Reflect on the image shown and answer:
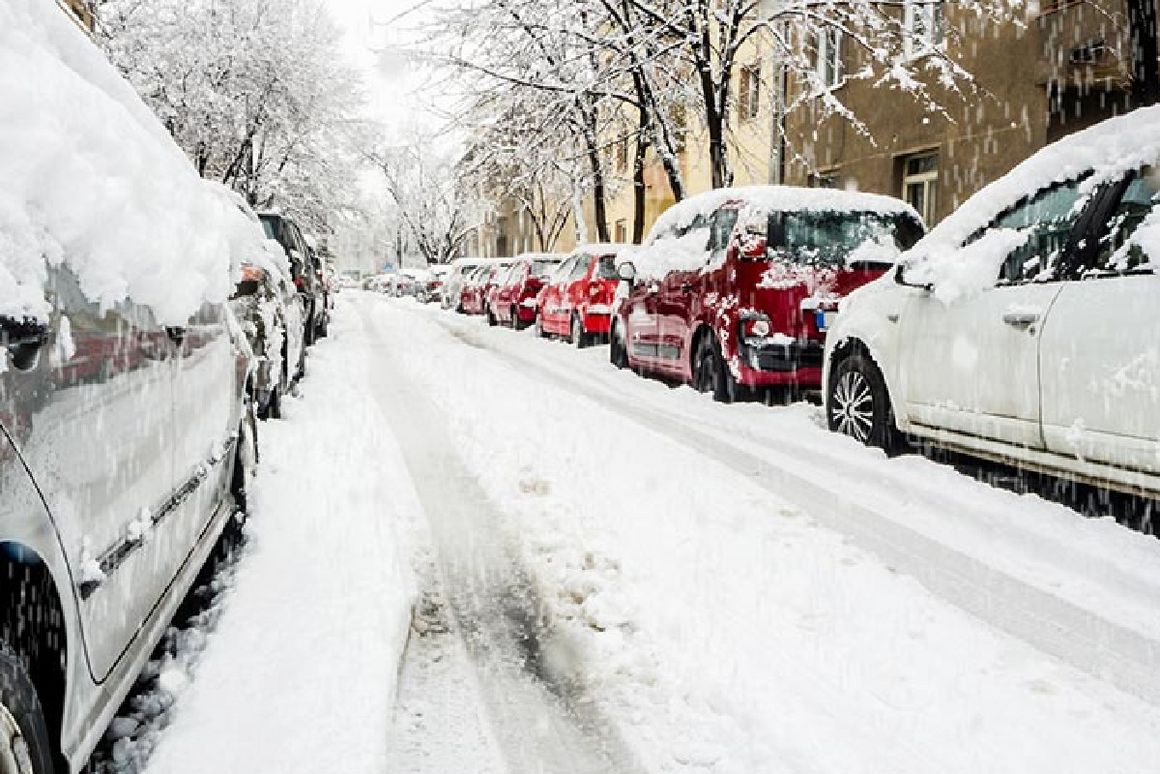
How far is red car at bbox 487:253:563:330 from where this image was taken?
20484mm

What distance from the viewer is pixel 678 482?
5.57 metres

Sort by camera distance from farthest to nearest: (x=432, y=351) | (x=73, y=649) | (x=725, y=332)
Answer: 1. (x=432, y=351)
2. (x=725, y=332)
3. (x=73, y=649)

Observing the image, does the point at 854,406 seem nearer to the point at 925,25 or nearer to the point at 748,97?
the point at 925,25

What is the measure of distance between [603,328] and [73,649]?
42.9ft

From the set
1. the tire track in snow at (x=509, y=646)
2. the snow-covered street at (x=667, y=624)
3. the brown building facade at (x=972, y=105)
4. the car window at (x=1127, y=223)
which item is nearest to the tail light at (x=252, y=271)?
the snow-covered street at (x=667, y=624)

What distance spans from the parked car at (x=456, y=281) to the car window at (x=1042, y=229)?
25787mm

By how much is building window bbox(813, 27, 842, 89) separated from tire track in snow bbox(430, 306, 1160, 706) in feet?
45.5

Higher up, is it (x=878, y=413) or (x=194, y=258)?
(x=194, y=258)

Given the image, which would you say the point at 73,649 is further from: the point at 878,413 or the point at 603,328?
the point at 603,328

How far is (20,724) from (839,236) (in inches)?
284

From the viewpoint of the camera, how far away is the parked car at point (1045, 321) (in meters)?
4.16

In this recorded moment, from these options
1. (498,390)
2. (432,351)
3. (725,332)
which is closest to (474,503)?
(725,332)

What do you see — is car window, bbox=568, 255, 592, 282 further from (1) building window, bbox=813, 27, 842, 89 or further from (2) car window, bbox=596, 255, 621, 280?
(1) building window, bbox=813, 27, 842, 89

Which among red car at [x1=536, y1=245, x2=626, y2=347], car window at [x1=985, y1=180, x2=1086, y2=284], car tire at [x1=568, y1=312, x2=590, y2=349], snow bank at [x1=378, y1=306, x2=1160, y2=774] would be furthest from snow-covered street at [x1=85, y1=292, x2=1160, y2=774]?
car tire at [x1=568, y1=312, x2=590, y2=349]
